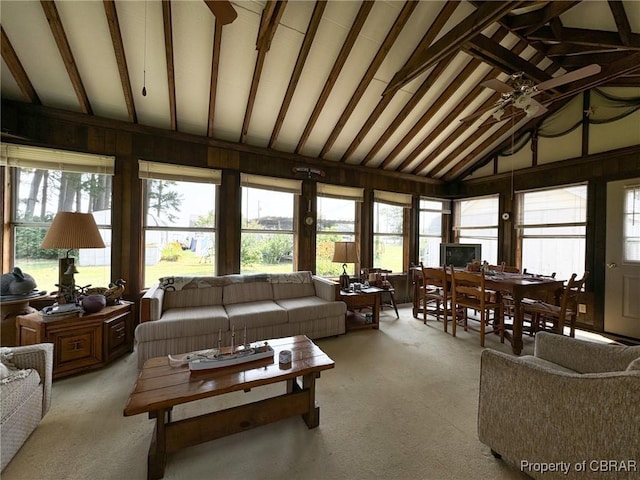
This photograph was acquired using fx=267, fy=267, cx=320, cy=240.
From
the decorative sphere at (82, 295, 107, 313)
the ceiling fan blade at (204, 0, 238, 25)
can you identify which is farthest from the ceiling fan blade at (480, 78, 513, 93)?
the decorative sphere at (82, 295, 107, 313)

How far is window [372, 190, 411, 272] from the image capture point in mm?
5430

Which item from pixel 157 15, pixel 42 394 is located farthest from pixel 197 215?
pixel 42 394

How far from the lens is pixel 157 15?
254cm

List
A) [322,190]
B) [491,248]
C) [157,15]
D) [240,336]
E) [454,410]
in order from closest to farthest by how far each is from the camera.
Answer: [454,410] < [157,15] < [240,336] < [322,190] < [491,248]

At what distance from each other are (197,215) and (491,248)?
5639mm

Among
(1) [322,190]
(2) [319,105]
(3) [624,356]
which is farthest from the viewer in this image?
(1) [322,190]

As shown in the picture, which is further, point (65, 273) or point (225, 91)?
point (225, 91)

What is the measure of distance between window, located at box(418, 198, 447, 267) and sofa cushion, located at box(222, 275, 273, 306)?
3.64 meters

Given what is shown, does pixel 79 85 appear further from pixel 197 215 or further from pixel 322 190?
pixel 322 190

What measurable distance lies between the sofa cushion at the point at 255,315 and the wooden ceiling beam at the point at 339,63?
8.69 feet

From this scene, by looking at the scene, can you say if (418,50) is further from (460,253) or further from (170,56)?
(460,253)

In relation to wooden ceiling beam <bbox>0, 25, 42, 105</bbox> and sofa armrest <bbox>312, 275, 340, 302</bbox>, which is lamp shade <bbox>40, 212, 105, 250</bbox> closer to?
wooden ceiling beam <bbox>0, 25, 42, 105</bbox>

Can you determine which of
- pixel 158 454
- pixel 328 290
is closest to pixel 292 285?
pixel 328 290

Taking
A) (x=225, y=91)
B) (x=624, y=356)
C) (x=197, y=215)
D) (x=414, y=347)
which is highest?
(x=225, y=91)
